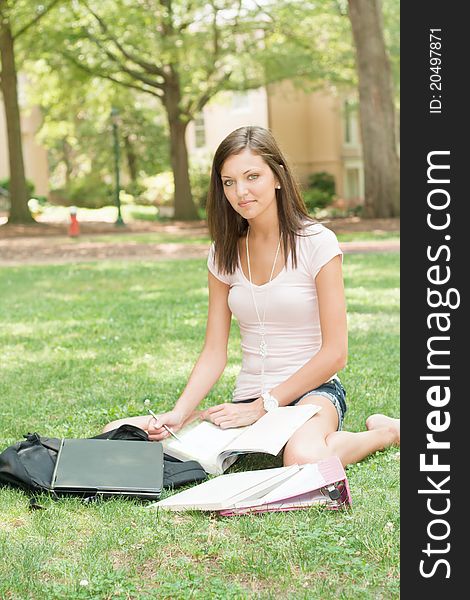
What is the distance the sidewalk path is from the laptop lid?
10486mm

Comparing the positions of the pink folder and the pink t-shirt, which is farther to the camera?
the pink t-shirt

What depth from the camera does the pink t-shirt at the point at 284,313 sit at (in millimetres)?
4039

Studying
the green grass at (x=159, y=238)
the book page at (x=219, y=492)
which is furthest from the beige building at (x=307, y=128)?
the book page at (x=219, y=492)

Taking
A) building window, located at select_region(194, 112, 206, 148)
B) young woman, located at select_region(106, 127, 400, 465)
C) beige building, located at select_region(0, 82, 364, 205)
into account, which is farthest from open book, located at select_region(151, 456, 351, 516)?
building window, located at select_region(194, 112, 206, 148)

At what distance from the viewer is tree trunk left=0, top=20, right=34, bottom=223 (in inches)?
861

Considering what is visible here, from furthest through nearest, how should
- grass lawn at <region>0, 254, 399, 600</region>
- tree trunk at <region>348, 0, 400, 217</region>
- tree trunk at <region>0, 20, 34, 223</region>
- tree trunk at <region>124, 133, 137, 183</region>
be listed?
1. tree trunk at <region>124, 133, 137, 183</region>
2. tree trunk at <region>0, 20, 34, 223</region>
3. tree trunk at <region>348, 0, 400, 217</region>
4. grass lawn at <region>0, 254, 399, 600</region>

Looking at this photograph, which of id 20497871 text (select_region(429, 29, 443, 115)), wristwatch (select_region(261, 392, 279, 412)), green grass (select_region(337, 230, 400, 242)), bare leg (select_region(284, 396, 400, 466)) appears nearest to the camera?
id 20497871 text (select_region(429, 29, 443, 115))

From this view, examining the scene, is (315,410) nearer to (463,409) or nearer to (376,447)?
(376,447)

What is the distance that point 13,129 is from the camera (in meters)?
22.3

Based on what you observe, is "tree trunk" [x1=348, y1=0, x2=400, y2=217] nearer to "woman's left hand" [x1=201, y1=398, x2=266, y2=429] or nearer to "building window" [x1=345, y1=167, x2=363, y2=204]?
"building window" [x1=345, y1=167, x2=363, y2=204]

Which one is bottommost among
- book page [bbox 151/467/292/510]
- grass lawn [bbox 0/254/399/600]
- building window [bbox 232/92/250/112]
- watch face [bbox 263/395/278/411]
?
grass lawn [bbox 0/254/399/600]

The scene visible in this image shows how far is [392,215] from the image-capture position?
65.4 ft

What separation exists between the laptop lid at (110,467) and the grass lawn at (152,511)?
0.08m

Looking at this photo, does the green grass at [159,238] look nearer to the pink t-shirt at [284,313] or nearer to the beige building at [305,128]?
the pink t-shirt at [284,313]
